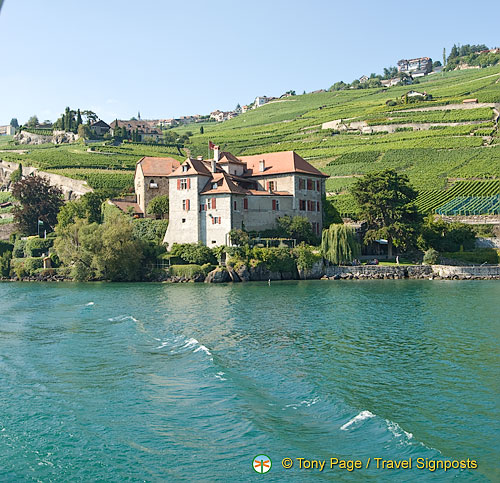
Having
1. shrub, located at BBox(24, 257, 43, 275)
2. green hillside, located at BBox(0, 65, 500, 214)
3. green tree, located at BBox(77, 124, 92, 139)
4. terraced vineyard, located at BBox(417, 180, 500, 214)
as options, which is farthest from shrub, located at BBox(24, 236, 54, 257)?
green tree, located at BBox(77, 124, 92, 139)

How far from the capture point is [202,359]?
23.9 meters

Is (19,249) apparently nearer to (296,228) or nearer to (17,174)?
(296,228)

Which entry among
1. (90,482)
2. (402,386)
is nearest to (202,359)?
(402,386)

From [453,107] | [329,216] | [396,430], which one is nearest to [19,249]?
[329,216]

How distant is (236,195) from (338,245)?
12.0 metres

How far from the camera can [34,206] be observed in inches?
3236

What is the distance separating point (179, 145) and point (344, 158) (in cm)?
5467

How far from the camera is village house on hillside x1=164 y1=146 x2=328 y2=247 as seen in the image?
63438mm

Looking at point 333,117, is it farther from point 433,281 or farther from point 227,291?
point 227,291

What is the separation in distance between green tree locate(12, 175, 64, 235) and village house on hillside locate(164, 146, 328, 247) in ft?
81.3

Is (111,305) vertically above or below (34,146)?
below

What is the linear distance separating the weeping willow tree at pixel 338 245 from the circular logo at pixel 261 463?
47083 millimetres

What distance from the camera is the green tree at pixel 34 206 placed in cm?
8238

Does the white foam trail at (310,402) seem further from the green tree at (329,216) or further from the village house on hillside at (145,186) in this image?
the village house on hillside at (145,186)
